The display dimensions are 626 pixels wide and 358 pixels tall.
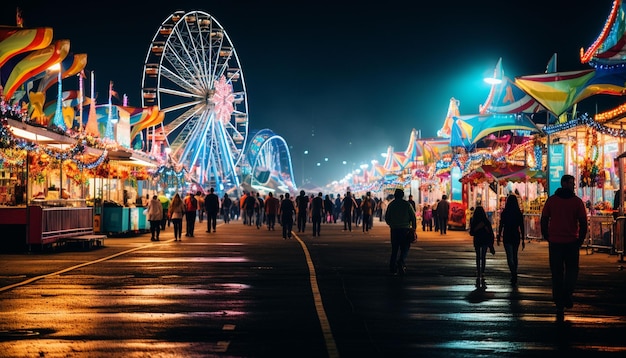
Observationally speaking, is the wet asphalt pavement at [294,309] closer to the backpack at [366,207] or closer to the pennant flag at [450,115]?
the backpack at [366,207]

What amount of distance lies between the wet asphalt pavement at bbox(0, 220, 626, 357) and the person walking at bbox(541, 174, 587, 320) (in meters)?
0.42

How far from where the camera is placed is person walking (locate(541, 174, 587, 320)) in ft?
37.3

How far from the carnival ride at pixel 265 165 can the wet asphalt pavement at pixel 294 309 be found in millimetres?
75708

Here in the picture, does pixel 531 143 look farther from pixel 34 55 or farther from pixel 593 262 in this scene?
pixel 34 55

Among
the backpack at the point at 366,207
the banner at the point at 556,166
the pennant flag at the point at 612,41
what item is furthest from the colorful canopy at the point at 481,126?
the pennant flag at the point at 612,41

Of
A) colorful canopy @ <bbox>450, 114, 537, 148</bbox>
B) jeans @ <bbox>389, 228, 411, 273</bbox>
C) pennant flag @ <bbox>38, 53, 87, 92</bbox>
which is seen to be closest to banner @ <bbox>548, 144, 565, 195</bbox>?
colorful canopy @ <bbox>450, 114, 537, 148</bbox>

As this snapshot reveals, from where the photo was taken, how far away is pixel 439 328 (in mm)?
9727

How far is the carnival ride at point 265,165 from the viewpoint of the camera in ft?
314

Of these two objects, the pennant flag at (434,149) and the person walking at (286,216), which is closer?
the person walking at (286,216)

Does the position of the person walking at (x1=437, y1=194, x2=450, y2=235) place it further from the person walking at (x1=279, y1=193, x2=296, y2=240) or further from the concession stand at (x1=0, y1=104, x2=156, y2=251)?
the concession stand at (x1=0, y1=104, x2=156, y2=251)

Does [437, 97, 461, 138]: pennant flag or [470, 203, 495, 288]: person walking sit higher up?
[437, 97, 461, 138]: pennant flag

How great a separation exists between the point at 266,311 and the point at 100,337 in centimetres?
249

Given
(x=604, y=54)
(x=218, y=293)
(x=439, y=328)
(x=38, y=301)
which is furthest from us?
(x=604, y=54)

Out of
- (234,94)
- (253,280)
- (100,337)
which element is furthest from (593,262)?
(234,94)
